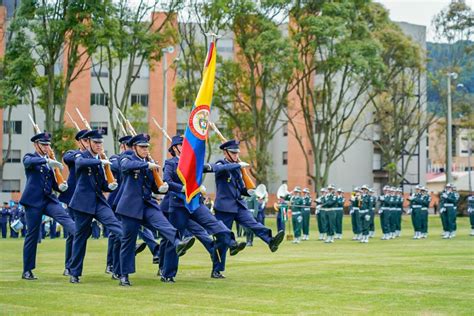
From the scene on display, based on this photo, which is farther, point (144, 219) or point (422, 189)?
point (422, 189)

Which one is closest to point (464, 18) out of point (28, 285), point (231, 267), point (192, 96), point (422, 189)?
point (192, 96)

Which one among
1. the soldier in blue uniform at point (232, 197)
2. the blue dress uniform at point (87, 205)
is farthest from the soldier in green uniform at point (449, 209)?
the blue dress uniform at point (87, 205)

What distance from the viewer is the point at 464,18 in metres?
58.4

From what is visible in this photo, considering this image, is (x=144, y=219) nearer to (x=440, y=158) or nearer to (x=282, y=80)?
(x=282, y=80)

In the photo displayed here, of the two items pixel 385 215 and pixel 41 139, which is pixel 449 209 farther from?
pixel 41 139

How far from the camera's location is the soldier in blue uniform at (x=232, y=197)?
16.3 meters

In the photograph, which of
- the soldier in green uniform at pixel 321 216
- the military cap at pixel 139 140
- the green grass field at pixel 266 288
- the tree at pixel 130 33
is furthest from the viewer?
the tree at pixel 130 33

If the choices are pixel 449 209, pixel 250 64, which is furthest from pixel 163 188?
pixel 250 64

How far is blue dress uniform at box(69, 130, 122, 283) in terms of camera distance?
1523 cm

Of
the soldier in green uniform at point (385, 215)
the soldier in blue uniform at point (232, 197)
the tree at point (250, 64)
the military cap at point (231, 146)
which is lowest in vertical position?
the soldier in green uniform at point (385, 215)

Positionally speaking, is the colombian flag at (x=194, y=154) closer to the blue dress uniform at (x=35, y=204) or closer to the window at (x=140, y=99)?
the blue dress uniform at (x=35, y=204)

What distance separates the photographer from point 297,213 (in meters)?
33.1

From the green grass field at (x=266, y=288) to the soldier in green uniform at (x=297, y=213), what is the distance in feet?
33.1

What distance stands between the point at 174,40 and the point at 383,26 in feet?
41.5
